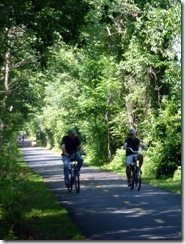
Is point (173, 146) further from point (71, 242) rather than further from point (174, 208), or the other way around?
point (71, 242)

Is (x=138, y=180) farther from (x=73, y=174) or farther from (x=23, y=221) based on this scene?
(x=23, y=221)

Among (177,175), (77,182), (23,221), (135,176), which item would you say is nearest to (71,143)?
(77,182)

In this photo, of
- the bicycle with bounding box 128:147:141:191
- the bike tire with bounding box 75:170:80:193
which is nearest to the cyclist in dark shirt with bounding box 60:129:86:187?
the bike tire with bounding box 75:170:80:193

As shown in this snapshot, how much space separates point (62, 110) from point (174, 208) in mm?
22289

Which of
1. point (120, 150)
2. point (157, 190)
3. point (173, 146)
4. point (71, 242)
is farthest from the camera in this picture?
point (120, 150)

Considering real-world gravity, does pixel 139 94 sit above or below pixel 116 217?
above

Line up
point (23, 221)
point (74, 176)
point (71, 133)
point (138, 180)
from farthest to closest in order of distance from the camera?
point (138, 180)
point (74, 176)
point (71, 133)
point (23, 221)

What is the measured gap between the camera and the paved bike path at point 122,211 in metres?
7.77

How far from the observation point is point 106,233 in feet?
25.7

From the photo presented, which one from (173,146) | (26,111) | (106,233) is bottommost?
(106,233)

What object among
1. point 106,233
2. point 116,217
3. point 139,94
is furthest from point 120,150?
point 106,233

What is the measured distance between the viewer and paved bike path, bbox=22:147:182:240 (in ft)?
25.5

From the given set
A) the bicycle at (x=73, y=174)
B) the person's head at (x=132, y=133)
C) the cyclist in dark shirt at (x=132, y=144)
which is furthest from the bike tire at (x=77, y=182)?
the person's head at (x=132, y=133)

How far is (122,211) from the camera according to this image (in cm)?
1027
